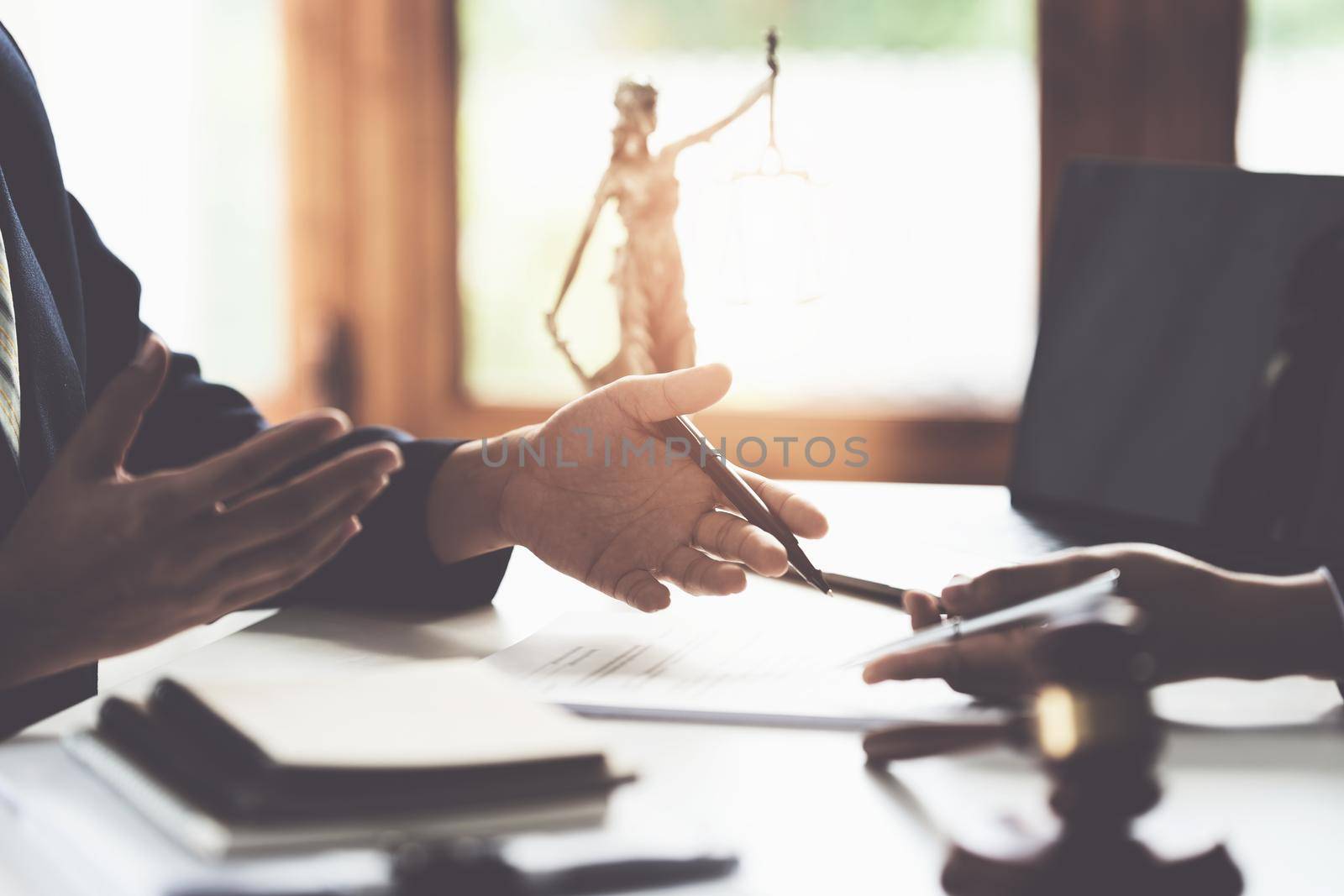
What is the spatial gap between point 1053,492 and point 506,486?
0.65 metres

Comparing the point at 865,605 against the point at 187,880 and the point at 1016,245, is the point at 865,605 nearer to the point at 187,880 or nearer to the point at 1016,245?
the point at 187,880

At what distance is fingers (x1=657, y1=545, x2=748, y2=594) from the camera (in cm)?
81

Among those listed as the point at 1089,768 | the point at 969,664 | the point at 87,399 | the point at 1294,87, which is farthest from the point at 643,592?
the point at 1294,87

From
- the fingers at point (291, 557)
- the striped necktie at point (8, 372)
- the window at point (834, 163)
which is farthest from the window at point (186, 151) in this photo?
the fingers at point (291, 557)

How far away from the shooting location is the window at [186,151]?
8.16 ft

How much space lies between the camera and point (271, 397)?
325 centimetres

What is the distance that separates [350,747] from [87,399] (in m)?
0.76

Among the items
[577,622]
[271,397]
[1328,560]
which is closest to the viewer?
[577,622]

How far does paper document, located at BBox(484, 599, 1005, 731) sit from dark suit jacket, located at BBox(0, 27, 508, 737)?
15 cm

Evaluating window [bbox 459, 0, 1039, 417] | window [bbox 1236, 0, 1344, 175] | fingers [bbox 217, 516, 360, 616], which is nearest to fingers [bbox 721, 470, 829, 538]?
fingers [bbox 217, 516, 360, 616]

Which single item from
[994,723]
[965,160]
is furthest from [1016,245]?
[994,723]

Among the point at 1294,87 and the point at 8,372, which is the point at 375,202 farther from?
the point at 8,372

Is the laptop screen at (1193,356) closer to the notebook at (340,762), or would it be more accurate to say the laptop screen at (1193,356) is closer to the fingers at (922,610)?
the fingers at (922,610)

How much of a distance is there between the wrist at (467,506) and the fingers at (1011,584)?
1.23 feet
